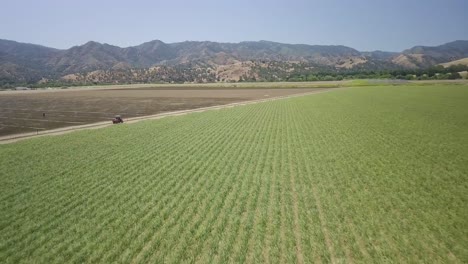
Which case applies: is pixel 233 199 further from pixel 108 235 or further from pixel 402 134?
pixel 402 134

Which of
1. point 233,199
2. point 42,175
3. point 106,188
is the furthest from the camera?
point 42,175

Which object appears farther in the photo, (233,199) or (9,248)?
(233,199)

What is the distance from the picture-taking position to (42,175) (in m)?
18.0

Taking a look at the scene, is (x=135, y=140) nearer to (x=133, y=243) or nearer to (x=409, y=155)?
(x=133, y=243)

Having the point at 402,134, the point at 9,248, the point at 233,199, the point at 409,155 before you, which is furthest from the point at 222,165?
the point at 402,134

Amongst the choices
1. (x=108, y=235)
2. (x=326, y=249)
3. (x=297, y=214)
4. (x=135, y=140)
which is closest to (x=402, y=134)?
(x=297, y=214)

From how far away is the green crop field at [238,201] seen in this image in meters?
10.1

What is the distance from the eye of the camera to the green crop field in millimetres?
10086

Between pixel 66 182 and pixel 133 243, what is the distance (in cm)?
866

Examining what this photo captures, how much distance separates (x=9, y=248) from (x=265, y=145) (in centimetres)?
1890

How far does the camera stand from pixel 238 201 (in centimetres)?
1411

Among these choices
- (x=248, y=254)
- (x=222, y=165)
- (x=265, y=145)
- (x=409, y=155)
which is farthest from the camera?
(x=265, y=145)

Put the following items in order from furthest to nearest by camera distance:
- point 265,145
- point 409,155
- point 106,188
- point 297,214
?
point 265,145 → point 409,155 → point 106,188 → point 297,214

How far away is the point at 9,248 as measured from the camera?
10219 mm
